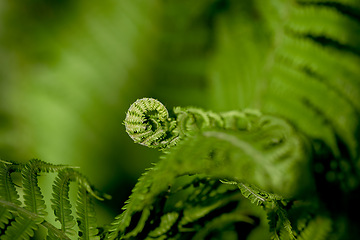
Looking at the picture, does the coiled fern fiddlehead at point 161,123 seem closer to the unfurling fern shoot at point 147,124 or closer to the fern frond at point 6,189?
the unfurling fern shoot at point 147,124

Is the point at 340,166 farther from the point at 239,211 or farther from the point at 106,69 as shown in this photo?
the point at 106,69

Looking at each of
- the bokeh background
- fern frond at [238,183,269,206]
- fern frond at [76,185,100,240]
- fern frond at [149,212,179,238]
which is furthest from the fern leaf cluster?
the bokeh background

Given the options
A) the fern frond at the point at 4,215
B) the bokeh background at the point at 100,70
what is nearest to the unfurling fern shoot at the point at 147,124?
the fern frond at the point at 4,215

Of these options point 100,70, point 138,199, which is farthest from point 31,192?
point 100,70

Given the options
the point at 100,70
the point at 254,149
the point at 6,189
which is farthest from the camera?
the point at 100,70

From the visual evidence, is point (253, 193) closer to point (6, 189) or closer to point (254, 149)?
point (254, 149)

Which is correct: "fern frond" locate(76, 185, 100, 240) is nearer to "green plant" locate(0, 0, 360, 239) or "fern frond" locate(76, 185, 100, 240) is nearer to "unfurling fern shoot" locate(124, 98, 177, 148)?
"green plant" locate(0, 0, 360, 239)

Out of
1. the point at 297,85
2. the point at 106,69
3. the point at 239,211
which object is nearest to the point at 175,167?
the point at 239,211
